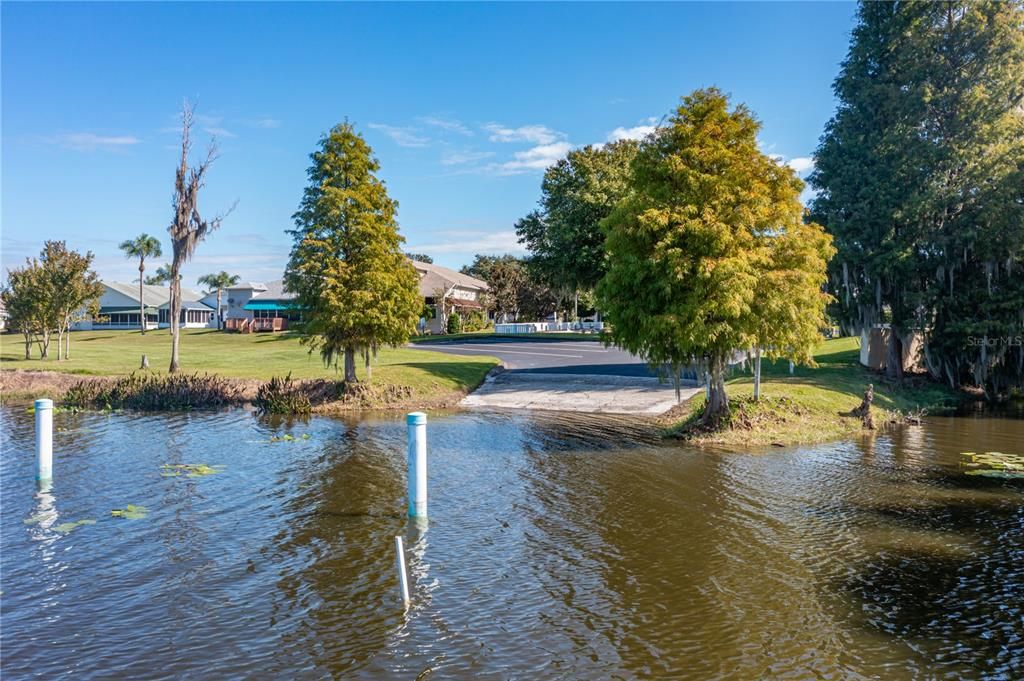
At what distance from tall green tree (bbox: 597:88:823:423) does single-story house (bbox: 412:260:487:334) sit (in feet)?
154

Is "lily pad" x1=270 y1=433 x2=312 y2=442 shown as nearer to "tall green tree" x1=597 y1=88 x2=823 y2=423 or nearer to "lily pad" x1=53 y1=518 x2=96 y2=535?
"lily pad" x1=53 y1=518 x2=96 y2=535

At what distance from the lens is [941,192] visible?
2745 centimetres

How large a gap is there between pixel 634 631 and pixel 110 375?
1149 inches

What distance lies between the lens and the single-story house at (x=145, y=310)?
87.5 meters

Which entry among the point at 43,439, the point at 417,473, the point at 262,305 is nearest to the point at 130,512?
the point at 43,439

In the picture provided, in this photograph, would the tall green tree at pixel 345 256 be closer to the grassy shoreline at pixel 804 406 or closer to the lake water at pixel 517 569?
the lake water at pixel 517 569

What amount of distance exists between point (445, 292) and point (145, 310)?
44670 millimetres

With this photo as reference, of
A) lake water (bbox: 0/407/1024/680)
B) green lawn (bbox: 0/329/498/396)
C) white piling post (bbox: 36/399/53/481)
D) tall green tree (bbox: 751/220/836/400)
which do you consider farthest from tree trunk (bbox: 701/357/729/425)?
white piling post (bbox: 36/399/53/481)

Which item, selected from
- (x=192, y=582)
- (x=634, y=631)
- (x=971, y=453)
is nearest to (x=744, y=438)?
(x=971, y=453)

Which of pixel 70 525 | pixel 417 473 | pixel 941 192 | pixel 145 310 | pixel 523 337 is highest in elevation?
pixel 941 192

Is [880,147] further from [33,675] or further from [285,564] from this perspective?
[33,675]

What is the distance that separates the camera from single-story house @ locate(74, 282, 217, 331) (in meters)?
87.5

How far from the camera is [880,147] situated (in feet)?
96.1

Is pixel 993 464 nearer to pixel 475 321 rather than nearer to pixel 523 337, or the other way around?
pixel 523 337
